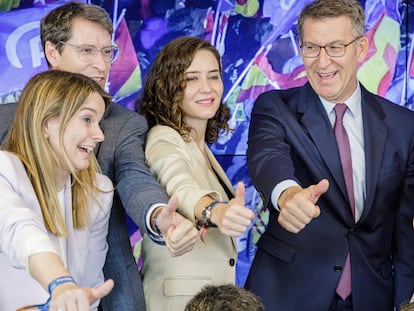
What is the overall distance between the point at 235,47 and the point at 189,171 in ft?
6.93

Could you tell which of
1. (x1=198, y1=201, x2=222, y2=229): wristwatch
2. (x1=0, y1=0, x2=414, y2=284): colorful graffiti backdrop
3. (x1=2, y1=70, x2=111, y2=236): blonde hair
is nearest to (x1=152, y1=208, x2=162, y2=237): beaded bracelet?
(x1=198, y1=201, x2=222, y2=229): wristwatch

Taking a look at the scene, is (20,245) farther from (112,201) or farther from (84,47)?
(84,47)

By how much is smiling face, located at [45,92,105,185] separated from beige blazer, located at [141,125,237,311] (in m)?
0.27

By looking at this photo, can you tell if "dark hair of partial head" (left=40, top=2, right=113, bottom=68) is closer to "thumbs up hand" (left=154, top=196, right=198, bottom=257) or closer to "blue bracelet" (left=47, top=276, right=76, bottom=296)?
"thumbs up hand" (left=154, top=196, right=198, bottom=257)

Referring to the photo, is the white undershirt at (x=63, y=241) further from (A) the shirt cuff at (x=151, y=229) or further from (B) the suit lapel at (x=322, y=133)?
(B) the suit lapel at (x=322, y=133)

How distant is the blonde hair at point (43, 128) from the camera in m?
2.15

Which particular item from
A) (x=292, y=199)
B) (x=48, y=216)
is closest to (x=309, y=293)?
(x=292, y=199)

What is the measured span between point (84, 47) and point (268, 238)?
866mm

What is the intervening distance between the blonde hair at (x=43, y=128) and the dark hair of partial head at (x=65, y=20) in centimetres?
39

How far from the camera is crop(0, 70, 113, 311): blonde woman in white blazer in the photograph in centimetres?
210

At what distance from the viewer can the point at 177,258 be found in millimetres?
2498

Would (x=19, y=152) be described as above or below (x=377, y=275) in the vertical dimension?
above

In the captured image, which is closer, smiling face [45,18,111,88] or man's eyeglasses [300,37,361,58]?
smiling face [45,18,111,88]

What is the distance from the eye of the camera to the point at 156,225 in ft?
7.19
